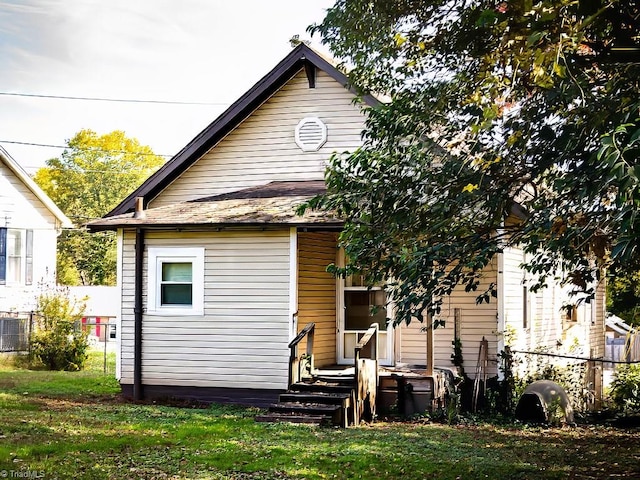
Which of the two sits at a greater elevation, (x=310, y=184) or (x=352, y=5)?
(x=352, y=5)

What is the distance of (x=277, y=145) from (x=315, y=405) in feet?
19.7

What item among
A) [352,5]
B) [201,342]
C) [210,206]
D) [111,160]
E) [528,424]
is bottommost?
[528,424]

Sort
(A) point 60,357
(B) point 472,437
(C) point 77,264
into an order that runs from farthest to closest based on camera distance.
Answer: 1. (C) point 77,264
2. (A) point 60,357
3. (B) point 472,437

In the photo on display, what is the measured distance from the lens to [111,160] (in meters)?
62.1

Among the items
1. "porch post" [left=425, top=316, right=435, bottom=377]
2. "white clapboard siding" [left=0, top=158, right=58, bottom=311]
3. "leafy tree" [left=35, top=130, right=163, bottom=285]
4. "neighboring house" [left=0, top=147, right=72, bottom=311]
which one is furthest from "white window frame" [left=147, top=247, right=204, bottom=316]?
"leafy tree" [left=35, top=130, right=163, bottom=285]

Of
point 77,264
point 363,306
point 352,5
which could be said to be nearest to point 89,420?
point 363,306

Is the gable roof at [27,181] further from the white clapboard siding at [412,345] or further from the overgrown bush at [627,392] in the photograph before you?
the overgrown bush at [627,392]

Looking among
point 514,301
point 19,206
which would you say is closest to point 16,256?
point 19,206

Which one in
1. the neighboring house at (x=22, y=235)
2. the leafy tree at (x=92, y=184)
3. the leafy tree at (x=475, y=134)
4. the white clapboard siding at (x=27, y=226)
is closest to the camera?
the leafy tree at (x=475, y=134)

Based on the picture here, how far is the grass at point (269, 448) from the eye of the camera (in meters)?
9.43

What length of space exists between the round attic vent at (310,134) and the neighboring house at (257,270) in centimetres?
3

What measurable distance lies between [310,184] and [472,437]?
640cm

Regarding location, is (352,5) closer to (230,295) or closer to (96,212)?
(230,295)

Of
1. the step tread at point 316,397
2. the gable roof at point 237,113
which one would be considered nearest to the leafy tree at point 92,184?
the gable roof at point 237,113
